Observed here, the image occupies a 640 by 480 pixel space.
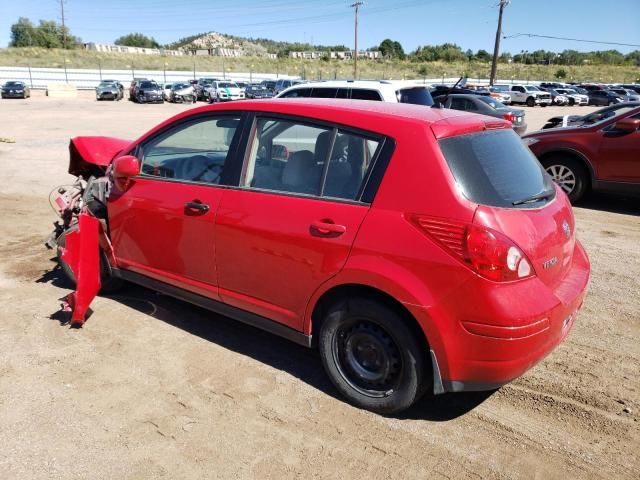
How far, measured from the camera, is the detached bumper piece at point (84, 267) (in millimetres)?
4066

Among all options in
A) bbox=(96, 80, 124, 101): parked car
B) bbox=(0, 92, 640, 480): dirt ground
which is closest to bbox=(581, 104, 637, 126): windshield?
bbox=(0, 92, 640, 480): dirt ground

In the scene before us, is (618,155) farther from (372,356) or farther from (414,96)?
(372,356)

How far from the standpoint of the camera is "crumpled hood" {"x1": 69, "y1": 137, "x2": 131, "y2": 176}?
507 cm

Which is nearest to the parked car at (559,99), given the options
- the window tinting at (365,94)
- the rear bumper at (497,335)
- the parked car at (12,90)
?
the window tinting at (365,94)

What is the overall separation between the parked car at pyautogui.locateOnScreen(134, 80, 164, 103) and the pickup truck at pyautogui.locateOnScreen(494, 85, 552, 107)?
2750 centimetres

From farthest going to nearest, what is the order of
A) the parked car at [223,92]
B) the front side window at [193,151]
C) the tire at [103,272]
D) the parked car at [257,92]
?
the parked car at [223,92] → the parked car at [257,92] → the tire at [103,272] → the front side window at [193,151]

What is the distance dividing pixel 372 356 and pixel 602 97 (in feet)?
171

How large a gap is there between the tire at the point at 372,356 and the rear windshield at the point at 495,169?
79 centimetres

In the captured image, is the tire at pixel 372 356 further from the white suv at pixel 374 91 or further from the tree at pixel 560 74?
the tree at pixel 560 74

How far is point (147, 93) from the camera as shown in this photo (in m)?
38.5

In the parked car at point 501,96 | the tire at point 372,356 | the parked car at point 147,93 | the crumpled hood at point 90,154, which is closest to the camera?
the tire at point 372,356

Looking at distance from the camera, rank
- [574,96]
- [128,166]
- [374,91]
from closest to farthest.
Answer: [128,166], [374,91], [574,96]

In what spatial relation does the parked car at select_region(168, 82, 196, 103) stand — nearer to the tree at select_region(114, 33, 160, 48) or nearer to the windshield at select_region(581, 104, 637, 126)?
the windshield at select_region(581, 104, 637, 126)

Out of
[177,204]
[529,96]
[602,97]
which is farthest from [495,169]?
[602,97]
